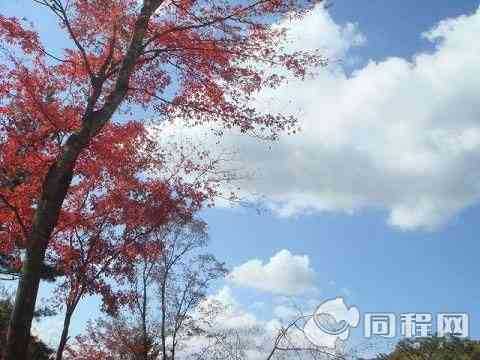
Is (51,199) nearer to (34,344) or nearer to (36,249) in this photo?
(36,249)

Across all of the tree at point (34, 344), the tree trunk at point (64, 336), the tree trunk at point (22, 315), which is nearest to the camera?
the tree trunk at point (22, 315)

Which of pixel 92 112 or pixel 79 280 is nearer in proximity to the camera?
pixel 92 112

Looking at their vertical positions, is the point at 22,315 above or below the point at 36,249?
below

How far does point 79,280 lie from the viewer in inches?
756

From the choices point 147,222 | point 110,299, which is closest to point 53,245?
point 147,222

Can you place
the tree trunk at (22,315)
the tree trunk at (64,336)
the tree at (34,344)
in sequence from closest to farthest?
the tree trunk at (22,315) < the tree trunk at (64,336) < the tree at (34,344)

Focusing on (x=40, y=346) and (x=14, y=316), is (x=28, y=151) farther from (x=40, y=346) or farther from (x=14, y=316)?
(x=40, y=346)

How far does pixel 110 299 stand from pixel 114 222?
4.10 m

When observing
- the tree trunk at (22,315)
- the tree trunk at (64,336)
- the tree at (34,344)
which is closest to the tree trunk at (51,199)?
the tree trunk at (22,315)

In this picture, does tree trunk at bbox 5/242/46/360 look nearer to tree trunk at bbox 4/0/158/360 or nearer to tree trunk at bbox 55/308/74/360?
tree trunk at bbox 4/0/158/360

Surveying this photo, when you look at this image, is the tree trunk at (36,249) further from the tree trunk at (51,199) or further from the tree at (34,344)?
the tree at (34,344)

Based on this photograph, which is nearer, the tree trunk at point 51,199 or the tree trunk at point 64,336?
the tree trunk at point 51,199

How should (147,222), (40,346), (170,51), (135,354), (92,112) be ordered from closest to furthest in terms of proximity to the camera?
(92,112) → (170,51) → (147,222) → (40,346) → (135,354)

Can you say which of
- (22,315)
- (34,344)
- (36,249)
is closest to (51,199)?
(36,249)
